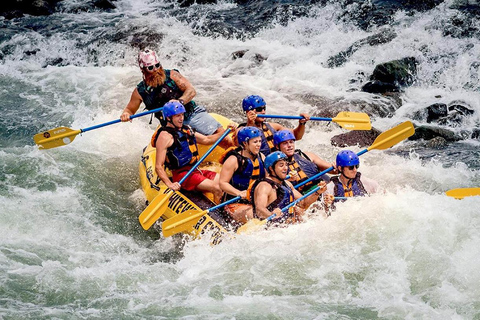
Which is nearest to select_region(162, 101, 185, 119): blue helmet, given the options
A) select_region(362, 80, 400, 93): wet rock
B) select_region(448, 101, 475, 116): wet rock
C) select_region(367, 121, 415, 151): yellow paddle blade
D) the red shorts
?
the red shorts

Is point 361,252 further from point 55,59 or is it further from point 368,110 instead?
point 55,59

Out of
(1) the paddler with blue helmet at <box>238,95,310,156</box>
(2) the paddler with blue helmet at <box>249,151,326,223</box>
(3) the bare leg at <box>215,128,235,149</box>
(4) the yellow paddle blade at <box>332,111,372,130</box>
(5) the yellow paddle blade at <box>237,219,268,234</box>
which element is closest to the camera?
(5) the yellow paddle blade at <box>237,219,268,234</box>

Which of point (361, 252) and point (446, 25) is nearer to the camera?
point (361, 252)

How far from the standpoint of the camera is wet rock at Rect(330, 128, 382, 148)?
9.14 m

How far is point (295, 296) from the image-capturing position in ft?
18.0

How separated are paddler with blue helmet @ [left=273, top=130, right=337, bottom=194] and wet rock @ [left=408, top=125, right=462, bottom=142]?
9.34ft

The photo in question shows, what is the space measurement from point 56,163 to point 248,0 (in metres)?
8.05

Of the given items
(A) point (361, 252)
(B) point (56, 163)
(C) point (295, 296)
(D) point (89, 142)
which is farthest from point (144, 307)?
(D) point (89, 142)

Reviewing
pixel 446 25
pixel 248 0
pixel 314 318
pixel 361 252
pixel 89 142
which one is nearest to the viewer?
pixel 314 318

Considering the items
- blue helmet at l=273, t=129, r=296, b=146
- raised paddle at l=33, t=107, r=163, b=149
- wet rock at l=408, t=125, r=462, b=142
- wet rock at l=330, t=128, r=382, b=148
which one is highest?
blue helmet at l=273, t=129, r=296, b=146

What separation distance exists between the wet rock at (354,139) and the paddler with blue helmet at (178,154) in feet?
9.33

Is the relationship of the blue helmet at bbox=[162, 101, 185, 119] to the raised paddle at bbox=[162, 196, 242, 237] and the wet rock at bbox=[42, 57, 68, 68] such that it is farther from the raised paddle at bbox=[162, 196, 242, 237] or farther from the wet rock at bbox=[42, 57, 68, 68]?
the wet rock at bbox=[42, 57, 68, 68]

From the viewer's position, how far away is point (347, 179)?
21.3ft

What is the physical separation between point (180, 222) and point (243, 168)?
2.67 ft
